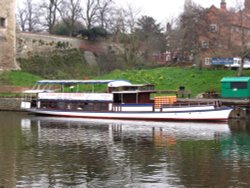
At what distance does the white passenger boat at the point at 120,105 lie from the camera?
3556 centimetres

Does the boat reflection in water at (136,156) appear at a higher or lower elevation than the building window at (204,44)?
lower

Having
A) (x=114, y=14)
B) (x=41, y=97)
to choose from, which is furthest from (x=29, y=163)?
(x=114, y=14)

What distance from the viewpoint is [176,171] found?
1789cm

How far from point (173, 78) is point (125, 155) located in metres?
27.4

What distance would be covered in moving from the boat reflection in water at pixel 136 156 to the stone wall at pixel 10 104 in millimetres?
13695

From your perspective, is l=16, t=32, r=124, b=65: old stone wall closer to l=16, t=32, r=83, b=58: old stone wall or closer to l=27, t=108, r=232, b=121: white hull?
l=16, t=32, r=83, b=58: old stone wall

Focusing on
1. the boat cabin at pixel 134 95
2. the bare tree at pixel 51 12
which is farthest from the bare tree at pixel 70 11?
the boat cabin at pixel 134 95

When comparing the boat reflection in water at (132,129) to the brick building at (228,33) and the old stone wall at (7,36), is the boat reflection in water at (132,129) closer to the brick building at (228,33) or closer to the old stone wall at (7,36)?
the brick building at (228,33)

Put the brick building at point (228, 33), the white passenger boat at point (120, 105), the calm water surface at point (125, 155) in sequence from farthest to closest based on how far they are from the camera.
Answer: the brick building at point (228, 33) → the white passenger boat at point (120, 105) → the calm water surface at point (125, 155)

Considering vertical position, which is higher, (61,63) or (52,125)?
(61,63)

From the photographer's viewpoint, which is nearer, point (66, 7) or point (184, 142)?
point (184, 142)

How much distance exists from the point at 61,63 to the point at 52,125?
2575cm

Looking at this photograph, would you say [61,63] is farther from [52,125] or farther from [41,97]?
[52,125]

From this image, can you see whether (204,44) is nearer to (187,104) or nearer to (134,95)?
(134,95)
